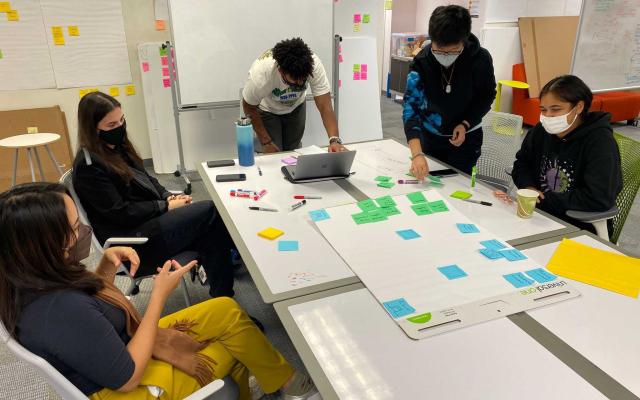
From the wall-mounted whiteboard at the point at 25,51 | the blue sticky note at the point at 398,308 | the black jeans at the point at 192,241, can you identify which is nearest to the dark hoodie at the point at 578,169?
the blue sticky note at the point at 398,308

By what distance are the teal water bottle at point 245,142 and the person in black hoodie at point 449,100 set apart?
2.71 feet

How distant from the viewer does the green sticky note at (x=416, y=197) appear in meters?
1.88

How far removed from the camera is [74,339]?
103cm

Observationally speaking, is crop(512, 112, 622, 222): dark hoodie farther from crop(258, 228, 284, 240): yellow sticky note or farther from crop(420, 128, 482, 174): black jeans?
crop(258, 228, 284, 240): yellow sticky note

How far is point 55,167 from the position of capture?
157 inches

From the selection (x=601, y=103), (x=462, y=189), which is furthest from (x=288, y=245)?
(x=601, y=103)

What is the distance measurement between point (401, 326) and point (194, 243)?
1.26 m

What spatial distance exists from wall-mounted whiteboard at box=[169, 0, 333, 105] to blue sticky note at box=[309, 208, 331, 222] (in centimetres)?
249

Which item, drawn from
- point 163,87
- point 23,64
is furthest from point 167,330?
point 23,64

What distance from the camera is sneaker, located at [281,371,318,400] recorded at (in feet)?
5.23

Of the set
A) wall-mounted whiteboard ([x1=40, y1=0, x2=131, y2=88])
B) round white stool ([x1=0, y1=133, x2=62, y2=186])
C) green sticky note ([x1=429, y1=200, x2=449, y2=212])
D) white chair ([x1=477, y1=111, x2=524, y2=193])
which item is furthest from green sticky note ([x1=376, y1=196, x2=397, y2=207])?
wall-mounted whiteboard ([x1=40, y1=0, x2=131, y2=88])

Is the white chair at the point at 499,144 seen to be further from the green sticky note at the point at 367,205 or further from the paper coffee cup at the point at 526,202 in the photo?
the green sticky note at the point at 367,205

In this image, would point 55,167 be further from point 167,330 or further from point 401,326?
point 401,326

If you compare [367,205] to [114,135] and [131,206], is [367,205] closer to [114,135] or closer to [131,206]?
[131,206]
